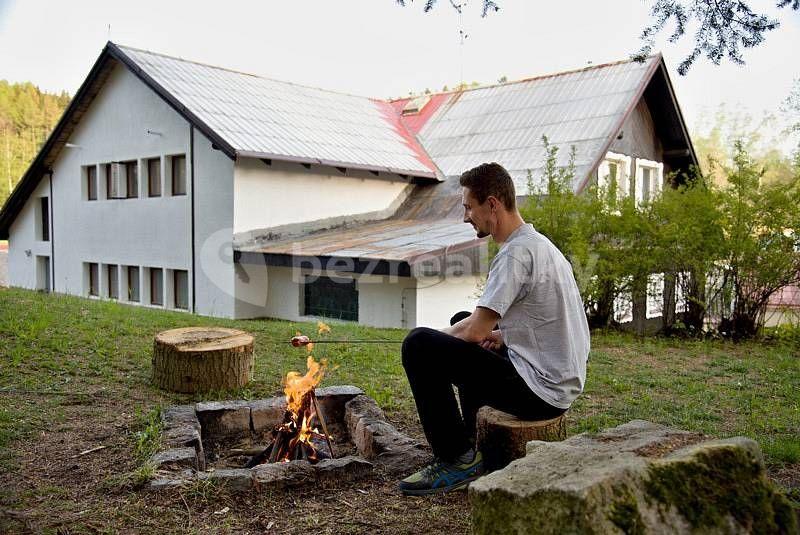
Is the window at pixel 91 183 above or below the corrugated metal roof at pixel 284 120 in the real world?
below

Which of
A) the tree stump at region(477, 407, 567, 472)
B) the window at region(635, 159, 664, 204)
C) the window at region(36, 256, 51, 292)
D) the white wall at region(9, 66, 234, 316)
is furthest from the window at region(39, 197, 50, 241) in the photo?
the tree stump at region(477, 407, 567, 472)

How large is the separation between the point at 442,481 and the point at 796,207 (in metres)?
9.38

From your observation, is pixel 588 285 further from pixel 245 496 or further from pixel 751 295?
pixel 245 496

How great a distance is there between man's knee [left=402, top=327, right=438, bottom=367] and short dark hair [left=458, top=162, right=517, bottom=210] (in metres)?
0.73

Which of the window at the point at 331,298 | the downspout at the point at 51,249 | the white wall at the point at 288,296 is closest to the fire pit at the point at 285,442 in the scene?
the white wall at the point at 288,296

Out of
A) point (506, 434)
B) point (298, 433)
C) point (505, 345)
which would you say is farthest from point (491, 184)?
point (298, 433)

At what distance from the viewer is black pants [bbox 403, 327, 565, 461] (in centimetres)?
355

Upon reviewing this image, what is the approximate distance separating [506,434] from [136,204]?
15780 mm

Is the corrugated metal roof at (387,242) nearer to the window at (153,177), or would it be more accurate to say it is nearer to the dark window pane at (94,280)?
the window at (153,177)

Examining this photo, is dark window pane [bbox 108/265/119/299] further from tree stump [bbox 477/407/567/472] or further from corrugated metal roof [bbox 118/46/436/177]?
tree stump [bbox 477/407/567/472]

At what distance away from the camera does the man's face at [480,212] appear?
3588 mm

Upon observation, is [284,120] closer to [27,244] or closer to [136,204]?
[136,204]

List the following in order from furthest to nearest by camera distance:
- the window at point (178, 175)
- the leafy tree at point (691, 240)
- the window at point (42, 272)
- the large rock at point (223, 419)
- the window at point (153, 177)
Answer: the window at point (42, 272), the window at point (153, 177), the window at point (178, 175), the leafy tree at point (691, 240), the large rock at point (223, 419)

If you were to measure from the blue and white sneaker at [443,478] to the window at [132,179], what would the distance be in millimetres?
15828
